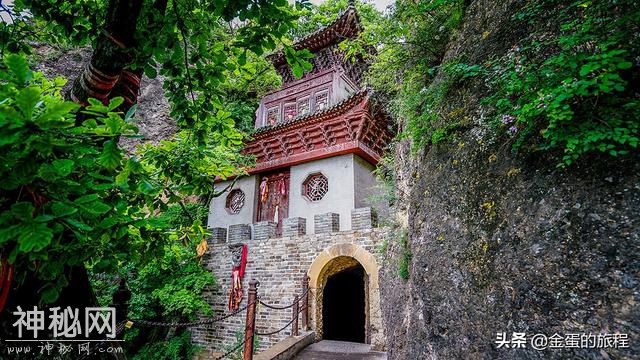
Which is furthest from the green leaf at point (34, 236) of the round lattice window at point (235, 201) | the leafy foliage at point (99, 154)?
the round lattice window at point (235, 201)

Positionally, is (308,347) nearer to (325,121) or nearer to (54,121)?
(325,121)

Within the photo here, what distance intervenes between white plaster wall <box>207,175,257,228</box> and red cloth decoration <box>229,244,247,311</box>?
7.39 feet

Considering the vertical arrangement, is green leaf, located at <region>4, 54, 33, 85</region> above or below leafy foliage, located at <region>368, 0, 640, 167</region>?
below

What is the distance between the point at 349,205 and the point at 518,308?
7.18 m

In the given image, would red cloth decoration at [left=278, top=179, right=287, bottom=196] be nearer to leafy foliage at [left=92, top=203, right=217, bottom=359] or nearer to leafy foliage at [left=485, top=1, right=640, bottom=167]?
leafy foliage at [left=92, top=203, right=217, bottom=359]

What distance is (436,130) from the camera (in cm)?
308

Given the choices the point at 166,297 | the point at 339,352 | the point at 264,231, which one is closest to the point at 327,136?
the point at 264,231

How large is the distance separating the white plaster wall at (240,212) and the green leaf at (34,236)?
10.3 metres

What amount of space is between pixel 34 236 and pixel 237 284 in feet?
28.1

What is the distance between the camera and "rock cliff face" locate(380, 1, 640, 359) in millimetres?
1656

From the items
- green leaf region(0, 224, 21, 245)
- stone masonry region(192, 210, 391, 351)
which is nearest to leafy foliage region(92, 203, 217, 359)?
stone masonry region(192, 210, 391, 351)

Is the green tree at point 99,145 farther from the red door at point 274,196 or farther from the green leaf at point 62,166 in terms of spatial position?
the red door at point 274,196

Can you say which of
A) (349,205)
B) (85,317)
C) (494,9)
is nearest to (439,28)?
(494,9)

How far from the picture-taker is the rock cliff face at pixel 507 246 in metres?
1.66
